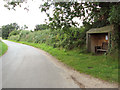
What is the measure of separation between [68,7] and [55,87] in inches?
231

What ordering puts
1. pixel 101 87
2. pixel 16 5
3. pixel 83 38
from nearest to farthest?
pixel 101 87 → pixel 16 5 → pixel 83 38

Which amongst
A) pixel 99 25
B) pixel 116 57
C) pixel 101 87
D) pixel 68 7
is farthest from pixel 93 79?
pixel 99 25

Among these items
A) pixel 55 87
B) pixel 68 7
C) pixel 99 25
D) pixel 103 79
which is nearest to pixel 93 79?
pixel 103 79

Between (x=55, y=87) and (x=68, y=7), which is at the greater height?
(x=68, y=7)

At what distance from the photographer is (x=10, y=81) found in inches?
194

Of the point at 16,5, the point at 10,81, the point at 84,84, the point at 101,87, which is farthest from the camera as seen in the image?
the point at 16,5

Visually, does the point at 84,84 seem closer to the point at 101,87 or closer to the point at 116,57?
the point at 101,87

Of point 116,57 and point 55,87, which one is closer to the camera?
point 55,87

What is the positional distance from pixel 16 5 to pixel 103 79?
7971mm

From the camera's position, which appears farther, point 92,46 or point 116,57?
point 92,46

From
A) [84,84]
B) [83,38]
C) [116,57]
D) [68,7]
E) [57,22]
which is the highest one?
[68,7]

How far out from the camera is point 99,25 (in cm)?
1261

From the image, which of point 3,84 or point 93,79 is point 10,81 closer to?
point 3,84

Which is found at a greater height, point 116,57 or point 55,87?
point 116,57
